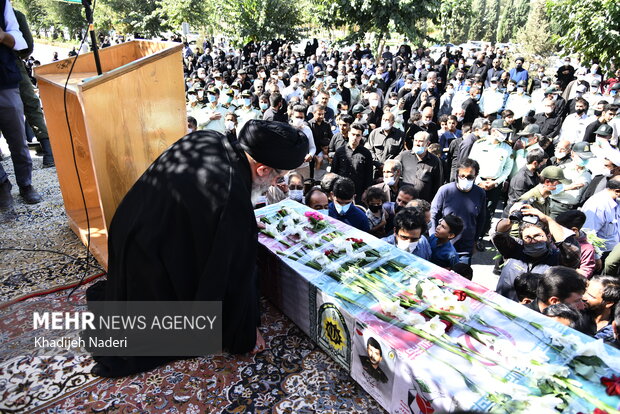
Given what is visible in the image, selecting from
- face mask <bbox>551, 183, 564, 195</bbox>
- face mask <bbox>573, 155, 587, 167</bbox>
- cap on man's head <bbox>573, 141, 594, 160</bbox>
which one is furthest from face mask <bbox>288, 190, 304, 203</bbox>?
cap on man's head <bbox>573, 141, 594, 160</bbox>

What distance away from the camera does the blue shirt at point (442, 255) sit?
3469 millimetres

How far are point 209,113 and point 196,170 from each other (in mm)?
6764

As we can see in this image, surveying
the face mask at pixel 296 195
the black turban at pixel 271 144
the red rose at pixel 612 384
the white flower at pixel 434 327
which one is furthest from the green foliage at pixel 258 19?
the red rose at pixel 612 384

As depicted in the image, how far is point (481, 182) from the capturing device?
6.00 meters

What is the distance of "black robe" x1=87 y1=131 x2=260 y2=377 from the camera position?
208cm

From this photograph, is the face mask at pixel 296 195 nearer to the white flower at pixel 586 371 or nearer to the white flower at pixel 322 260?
the white flower at pixel 322 260

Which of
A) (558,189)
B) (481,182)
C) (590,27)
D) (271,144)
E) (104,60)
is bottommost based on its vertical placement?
(481,182)

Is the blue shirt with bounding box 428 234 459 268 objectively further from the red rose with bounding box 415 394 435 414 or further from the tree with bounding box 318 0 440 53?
the tree with bounding box 318 0 440 53

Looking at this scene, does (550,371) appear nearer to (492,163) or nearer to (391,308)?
(391,308)

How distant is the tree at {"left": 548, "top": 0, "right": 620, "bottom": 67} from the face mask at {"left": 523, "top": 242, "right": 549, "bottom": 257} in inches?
301

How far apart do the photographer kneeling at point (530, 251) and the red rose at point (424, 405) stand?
5.92 feet

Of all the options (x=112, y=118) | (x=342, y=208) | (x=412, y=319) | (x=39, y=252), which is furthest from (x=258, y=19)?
(x=412, y=319)

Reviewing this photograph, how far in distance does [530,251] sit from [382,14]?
18190 millimetres

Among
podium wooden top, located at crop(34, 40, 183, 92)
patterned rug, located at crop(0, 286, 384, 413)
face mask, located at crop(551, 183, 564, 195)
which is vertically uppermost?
podium wooden top, located at crop(34, 40, 183, 92)
